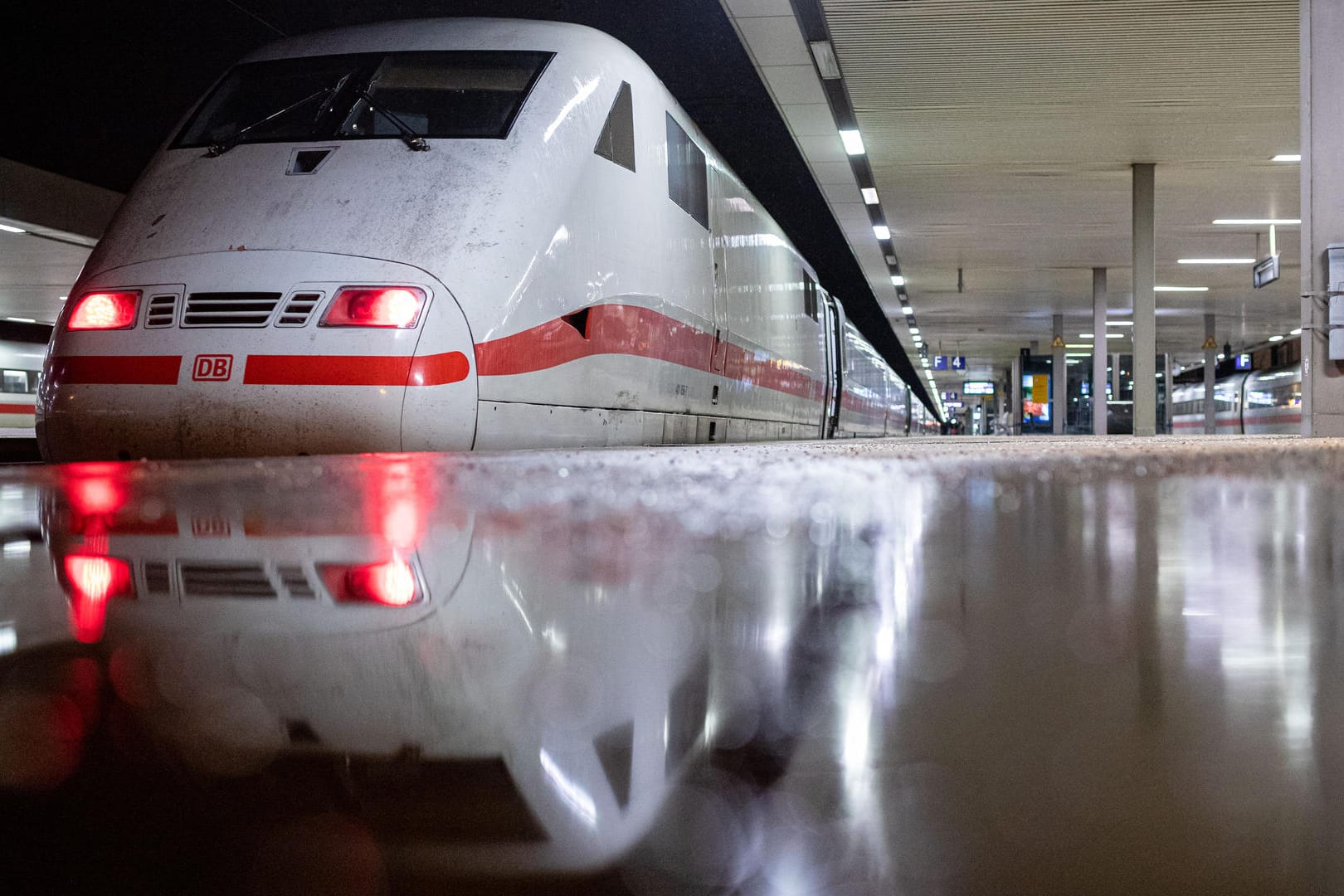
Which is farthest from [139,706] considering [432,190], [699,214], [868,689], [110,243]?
[699,214]

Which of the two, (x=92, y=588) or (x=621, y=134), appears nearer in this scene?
(x=92, y=588)

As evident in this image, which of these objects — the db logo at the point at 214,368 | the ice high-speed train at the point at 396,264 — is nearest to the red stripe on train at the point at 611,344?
the ice high-speed train at the point at 396,264

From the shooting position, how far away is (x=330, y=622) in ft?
1.97

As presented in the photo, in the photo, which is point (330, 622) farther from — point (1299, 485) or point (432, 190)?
point (432, 190)

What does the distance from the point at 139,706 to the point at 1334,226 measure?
32.5 ft

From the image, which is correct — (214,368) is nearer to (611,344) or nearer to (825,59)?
(611,344)

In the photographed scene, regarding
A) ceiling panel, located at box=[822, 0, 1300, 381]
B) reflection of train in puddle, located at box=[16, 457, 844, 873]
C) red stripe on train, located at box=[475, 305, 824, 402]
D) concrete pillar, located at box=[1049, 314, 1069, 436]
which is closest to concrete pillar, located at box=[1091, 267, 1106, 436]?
ceiling panel, located at box=[822, 0, 1300, 381]

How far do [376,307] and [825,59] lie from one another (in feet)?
28.4

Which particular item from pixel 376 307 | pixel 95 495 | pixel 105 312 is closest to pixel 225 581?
pixel 95 495

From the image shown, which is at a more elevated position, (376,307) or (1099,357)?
(1099,357)

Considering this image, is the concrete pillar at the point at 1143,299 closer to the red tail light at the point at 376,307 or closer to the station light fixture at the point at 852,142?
the station light fixture at the point at 852,142

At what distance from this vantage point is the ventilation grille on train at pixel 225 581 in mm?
717

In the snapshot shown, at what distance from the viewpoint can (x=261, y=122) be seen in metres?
5.50

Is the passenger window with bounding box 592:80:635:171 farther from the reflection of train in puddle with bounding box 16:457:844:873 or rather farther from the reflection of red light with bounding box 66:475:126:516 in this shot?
the reflection of train in puddle with bounding box 16:457:844:873
